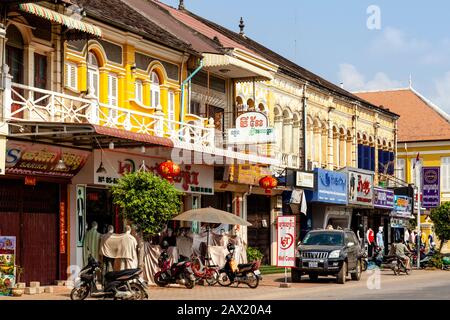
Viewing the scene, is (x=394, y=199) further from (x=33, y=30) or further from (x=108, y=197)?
(x=33, y=30)

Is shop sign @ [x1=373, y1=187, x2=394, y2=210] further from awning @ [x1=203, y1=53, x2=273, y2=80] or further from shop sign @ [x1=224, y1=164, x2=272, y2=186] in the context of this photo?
awning @ [x1=203, y1=53, x2=273, y2=80]

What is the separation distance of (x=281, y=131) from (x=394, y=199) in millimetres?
14348

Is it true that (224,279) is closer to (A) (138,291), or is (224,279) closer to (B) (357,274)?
(B) (357,274)

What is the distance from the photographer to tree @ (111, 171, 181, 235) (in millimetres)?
24688

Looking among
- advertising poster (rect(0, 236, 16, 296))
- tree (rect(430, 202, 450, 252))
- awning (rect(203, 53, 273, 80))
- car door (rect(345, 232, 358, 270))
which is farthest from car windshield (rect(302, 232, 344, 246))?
tree (rect(430, 202, 450, 252))

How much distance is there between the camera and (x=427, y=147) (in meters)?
66.8

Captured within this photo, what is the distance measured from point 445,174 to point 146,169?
40288 mm

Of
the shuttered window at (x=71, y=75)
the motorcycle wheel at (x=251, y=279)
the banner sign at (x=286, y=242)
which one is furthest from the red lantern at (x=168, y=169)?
the motorcycle wheel at (x=251, y=279)

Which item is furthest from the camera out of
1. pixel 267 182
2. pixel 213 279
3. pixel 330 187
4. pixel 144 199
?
pixel 330 187

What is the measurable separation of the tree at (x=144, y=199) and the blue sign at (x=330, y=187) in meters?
17.2

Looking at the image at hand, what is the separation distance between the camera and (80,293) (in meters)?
22.0

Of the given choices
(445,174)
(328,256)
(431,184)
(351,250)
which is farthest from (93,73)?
(445,174)

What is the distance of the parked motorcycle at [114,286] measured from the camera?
71.6 ft

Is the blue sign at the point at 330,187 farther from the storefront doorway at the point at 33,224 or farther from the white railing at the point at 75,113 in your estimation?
the storefront doorway at the point at 33,224
